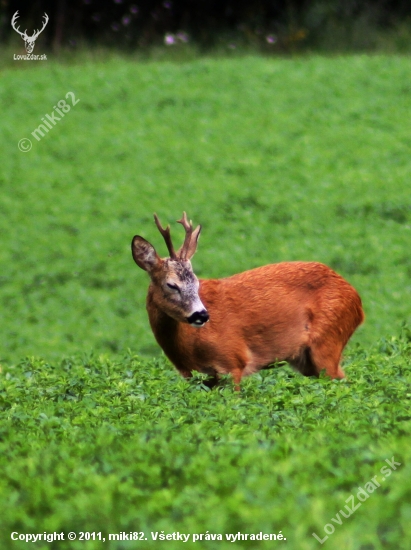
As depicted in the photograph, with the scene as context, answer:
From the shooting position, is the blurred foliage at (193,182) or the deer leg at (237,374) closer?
the deer leg at (237,374)

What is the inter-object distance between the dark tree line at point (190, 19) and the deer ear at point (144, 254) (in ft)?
60.9

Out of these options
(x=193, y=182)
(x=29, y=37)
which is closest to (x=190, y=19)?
(x=29, y=37)

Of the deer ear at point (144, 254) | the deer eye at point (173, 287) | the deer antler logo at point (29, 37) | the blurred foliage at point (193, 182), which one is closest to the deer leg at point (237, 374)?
the deer eye at point (173, 287)

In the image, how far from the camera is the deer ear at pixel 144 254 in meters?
7.89

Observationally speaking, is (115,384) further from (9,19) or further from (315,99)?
(9,19)

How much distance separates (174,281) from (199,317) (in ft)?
1.23

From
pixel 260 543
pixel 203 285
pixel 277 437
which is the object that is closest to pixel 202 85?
pixel 203 285

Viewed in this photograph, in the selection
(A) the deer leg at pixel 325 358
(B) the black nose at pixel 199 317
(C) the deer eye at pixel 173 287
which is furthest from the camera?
(A) the deer leg at pixel 325 358

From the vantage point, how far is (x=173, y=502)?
464cm

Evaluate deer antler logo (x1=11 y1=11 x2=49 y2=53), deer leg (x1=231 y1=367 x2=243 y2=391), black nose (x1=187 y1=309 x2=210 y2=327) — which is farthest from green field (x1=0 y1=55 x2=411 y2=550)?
deer antler logo (x1=11 y1=11 x2=49 y2=53)

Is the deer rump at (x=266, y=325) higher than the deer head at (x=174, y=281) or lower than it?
lower

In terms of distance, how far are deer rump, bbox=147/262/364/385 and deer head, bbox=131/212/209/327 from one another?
14 centimetres

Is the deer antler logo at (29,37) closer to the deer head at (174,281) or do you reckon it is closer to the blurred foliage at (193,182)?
the blurred foliage at (193,182)

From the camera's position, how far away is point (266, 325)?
8000 mm
